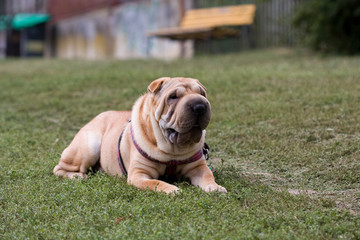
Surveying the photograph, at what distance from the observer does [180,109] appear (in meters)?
3.82

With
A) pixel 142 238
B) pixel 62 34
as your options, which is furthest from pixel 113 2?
pixel 142 238

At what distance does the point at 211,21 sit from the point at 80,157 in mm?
11338

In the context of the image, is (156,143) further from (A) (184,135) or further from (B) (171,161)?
(A) (184,135)

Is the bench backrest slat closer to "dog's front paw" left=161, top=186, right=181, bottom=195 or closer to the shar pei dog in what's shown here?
the shar pei dog

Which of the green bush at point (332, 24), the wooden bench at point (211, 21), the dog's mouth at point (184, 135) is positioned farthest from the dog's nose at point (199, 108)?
the wooden bench at point (211, 21)

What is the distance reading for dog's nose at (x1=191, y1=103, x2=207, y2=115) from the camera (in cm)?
380

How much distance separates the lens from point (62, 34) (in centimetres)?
2336

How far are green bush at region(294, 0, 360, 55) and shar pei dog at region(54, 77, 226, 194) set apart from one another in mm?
8416

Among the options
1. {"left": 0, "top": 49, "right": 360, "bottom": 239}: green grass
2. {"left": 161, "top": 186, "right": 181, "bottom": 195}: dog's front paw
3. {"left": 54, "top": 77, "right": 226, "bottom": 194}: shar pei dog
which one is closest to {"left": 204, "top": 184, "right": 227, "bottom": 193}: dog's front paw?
{"left": 54, "top": 77, "right": 226, "bottom": 194}: shar pei dog

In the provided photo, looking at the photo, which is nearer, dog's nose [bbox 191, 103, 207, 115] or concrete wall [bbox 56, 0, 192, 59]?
dog's nose [bbox 191, 103, 207, 115]

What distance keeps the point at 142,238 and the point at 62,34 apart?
21.6m

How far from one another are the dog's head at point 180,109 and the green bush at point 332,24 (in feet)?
28.4

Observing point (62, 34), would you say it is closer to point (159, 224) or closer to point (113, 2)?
point (113, 2)

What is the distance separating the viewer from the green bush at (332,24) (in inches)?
462
